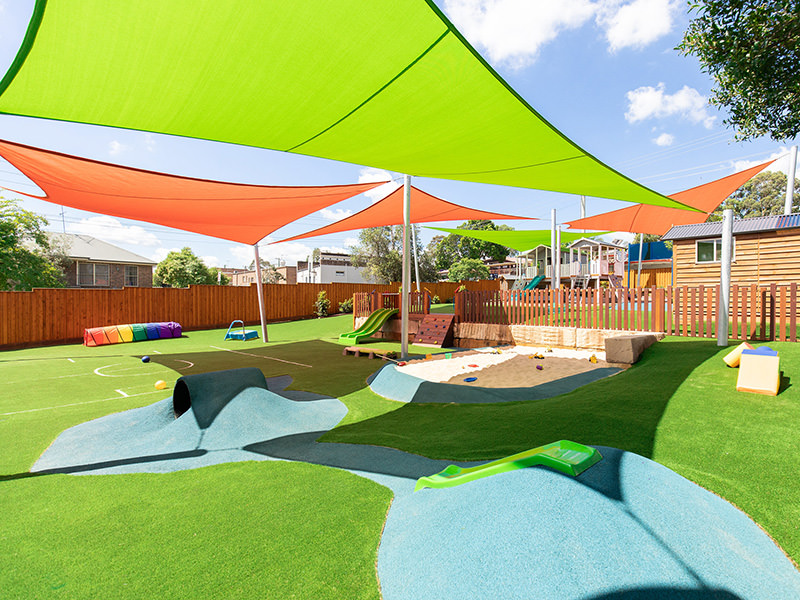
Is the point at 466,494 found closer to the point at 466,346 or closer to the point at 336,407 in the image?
the point at 336,407

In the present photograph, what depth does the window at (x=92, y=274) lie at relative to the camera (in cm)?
2972

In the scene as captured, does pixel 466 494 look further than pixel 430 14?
No

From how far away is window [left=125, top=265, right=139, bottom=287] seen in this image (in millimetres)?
31553

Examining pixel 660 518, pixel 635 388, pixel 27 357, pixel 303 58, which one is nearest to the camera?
pixel 660 518

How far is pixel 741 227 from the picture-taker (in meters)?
11.7

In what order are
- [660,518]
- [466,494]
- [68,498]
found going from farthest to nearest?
[68,498] → [466,494] → [660,518]

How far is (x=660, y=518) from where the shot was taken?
1737 mm

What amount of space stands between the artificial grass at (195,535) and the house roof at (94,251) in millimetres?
34678

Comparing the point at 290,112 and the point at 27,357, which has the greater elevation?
the point at 290,112

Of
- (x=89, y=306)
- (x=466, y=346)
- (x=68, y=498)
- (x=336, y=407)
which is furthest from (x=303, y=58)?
(x=89, y=306)

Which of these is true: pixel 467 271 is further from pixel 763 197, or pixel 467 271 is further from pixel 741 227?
pixel 763 197

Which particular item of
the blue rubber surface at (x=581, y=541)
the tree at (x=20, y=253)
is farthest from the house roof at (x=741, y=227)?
the tree at (x=20, y=253)

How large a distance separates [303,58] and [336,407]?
155 inches

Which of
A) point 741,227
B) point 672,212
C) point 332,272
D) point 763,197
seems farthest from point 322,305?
point 763,197
